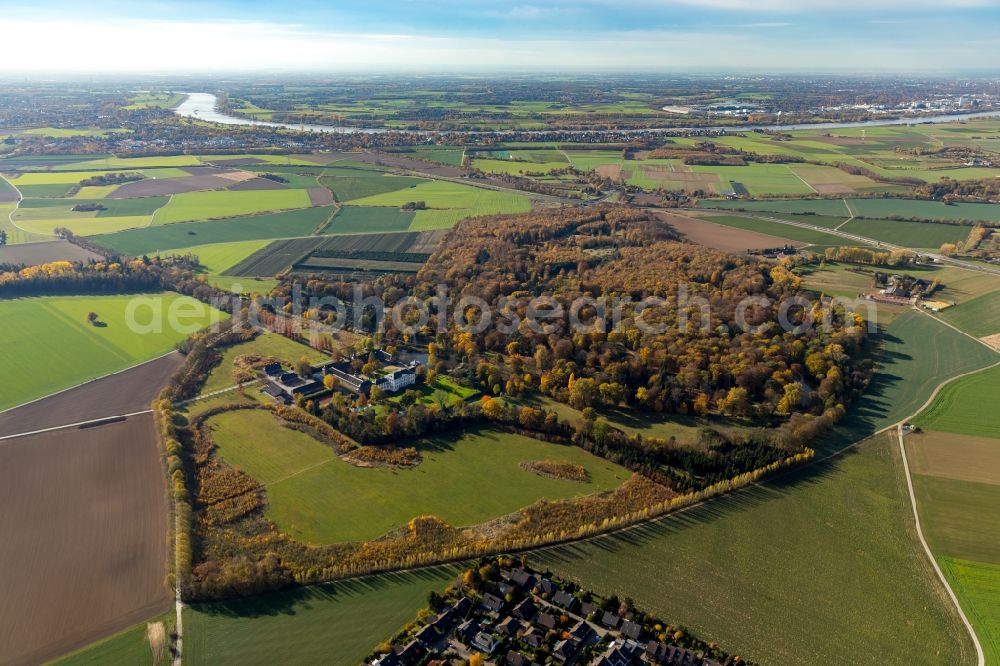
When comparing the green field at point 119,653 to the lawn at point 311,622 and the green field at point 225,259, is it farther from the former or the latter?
the green field at point 225,259

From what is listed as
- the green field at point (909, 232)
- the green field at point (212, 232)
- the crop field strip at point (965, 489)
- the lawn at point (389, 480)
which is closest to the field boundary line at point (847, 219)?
the green field at point (909, 232)

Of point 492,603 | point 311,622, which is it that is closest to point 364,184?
point 311,622

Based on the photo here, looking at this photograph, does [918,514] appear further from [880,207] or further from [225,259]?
[880,207]

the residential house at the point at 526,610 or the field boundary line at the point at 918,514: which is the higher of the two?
the field boundary line at the point at 918,514

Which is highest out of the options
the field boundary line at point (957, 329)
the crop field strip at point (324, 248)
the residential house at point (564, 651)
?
the crop field strip at point (324, 248)

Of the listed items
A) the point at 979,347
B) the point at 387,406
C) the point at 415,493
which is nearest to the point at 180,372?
the point at 387,406

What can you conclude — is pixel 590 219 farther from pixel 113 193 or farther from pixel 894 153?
pixel 894 153
